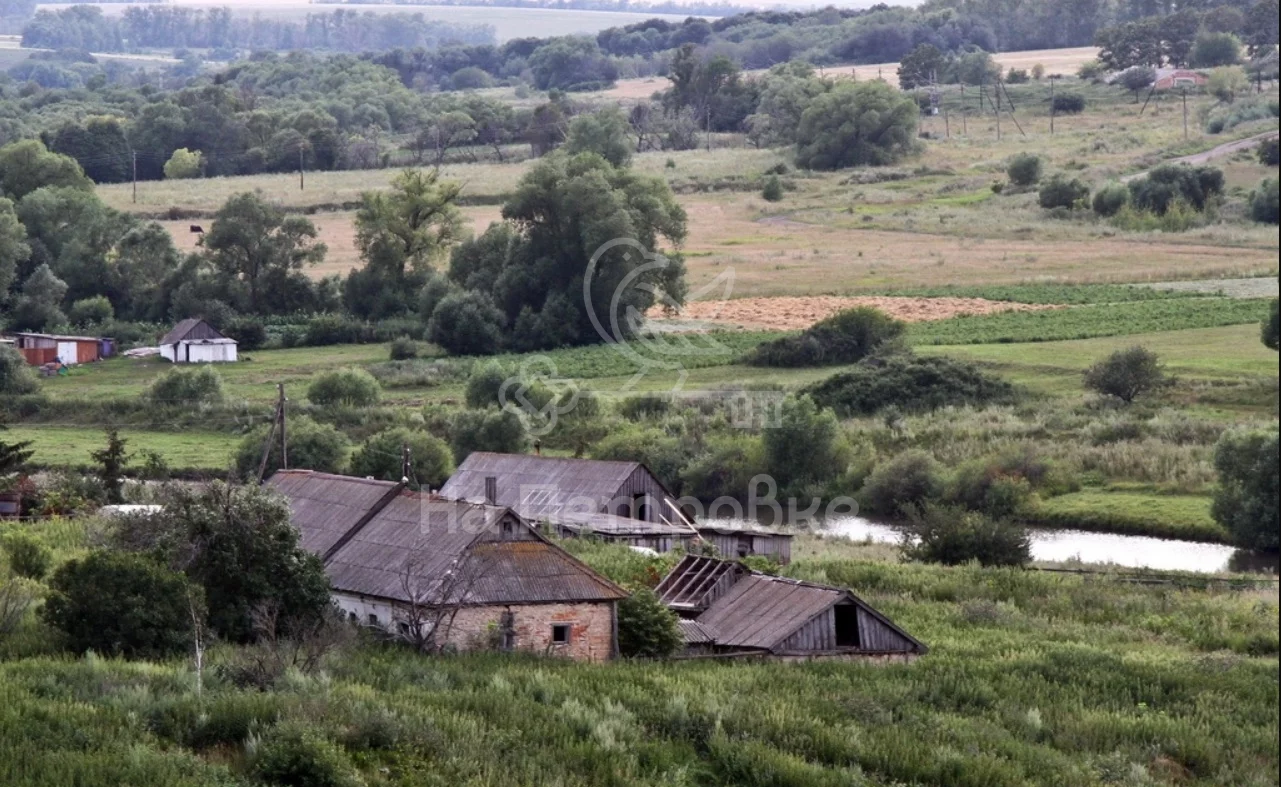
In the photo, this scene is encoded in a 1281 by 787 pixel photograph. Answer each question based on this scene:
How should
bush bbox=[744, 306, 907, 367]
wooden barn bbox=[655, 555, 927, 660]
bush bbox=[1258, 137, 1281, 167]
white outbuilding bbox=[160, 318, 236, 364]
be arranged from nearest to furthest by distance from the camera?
bush bbox=[1258, 137, 1281, 167], wooden barn bbox=[655, 555, 927, 660], bush bbox=[744, 306, 907, 367], white outbuilding bbox=[160, 318, 236, 364]

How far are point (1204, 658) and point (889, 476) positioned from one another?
740 inches

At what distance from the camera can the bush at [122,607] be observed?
25.8 metres

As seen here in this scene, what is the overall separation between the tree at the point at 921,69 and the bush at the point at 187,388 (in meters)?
91.2

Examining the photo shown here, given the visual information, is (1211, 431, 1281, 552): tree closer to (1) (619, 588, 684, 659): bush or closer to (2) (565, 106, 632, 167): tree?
(1) (619, 588, 684, 659): bush

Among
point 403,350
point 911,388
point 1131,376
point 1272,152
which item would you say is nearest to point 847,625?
point 1272,152

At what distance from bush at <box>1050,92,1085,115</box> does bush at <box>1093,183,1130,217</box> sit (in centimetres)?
3691

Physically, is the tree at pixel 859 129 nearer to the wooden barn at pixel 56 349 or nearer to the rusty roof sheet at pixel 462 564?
the wooden barn at pixel 56 349

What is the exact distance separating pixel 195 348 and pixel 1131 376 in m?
30.5

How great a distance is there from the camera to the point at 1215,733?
80.9ft

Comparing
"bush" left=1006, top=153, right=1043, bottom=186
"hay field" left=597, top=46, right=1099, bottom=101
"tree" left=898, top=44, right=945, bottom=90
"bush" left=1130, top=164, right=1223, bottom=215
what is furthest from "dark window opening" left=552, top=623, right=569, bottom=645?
"tree" left=898, top=44, right=945, bottom=90

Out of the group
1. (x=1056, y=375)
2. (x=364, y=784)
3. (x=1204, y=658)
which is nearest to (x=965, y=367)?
(x=1056, y=375)

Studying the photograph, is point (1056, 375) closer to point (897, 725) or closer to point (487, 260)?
point (487, 260)

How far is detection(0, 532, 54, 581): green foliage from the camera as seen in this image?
→ 31.6 m

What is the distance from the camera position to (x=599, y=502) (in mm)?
39406
